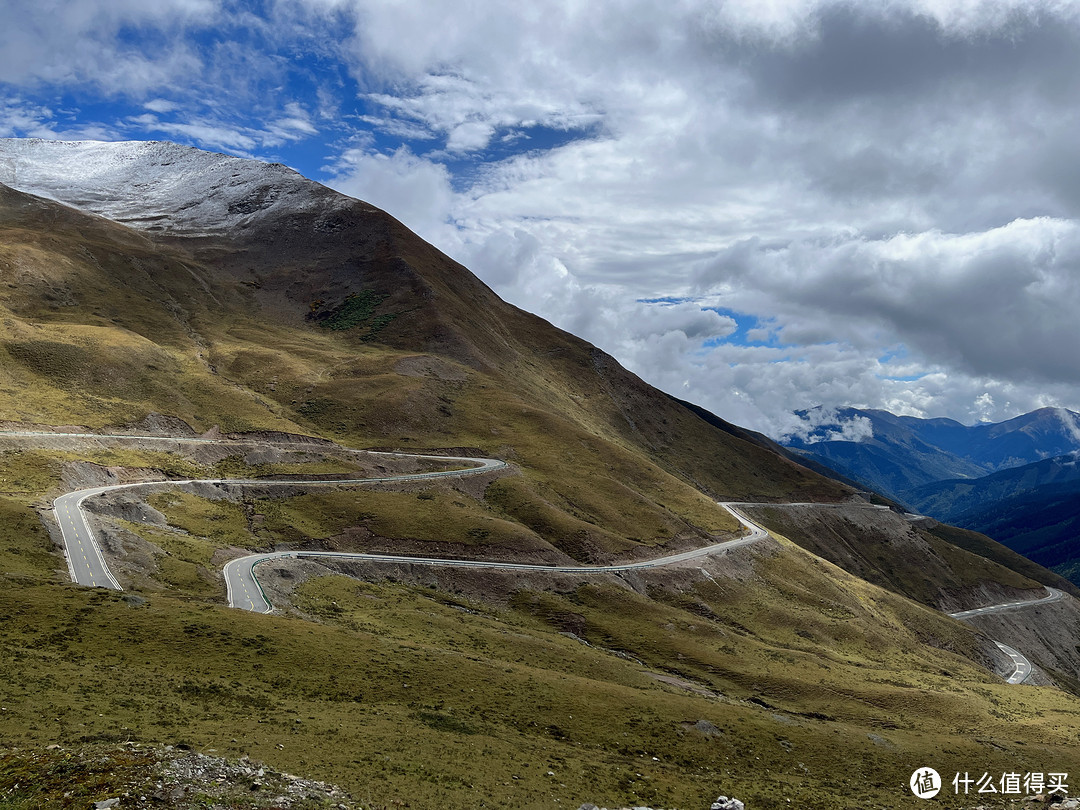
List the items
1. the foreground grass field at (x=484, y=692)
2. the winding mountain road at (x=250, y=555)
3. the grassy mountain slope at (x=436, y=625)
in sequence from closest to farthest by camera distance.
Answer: the foreground grass field at (x=484, y=692) < the grassy mountain slope at (x=436, y=625) < the winding mountain road at (x=250, y=555)

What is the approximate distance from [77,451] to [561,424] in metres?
105

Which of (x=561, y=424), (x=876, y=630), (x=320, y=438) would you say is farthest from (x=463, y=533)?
(x=876, y=630)

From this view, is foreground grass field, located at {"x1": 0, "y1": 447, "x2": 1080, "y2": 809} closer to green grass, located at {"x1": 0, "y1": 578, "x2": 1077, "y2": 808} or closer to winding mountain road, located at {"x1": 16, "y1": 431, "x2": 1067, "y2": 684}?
green grass, located at {"x1": 0, "y1": 578, "x2": 1077, "y2": 808}

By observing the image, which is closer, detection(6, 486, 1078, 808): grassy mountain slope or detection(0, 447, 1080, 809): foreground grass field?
detection(6, 486, 1078, 808): grassy mountain slope

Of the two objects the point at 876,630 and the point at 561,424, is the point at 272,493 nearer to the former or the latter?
the point at 561,424

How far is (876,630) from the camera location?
416 feet

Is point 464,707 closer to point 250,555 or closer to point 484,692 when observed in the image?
point 484,692
